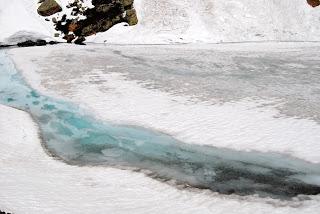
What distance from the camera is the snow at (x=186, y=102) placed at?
14379 millimetres

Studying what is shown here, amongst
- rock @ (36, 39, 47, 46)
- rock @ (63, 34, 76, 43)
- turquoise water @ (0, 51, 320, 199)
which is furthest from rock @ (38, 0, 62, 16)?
turquoise water @ (0, 51, 320, 199)

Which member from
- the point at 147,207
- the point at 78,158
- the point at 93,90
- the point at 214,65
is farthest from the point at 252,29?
the point at 147,207

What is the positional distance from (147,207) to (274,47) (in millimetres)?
26144

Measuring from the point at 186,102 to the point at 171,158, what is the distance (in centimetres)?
638

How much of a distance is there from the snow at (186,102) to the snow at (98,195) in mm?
3513

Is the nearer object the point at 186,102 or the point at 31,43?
the point at 186,102

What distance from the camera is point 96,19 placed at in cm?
4122

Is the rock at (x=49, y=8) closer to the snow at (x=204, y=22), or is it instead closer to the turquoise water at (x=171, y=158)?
the snow at (x=204, y=22)

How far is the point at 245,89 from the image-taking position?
20.8 meters

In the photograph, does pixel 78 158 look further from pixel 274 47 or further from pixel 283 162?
pixel 274 47

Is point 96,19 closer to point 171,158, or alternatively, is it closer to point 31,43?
point 31,43

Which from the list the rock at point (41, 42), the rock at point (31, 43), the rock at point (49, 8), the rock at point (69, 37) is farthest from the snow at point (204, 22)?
the rock at point (31, 43)

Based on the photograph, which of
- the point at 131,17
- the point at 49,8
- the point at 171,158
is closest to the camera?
the point at 171,158

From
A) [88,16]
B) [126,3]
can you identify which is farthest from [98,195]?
[126,3]
